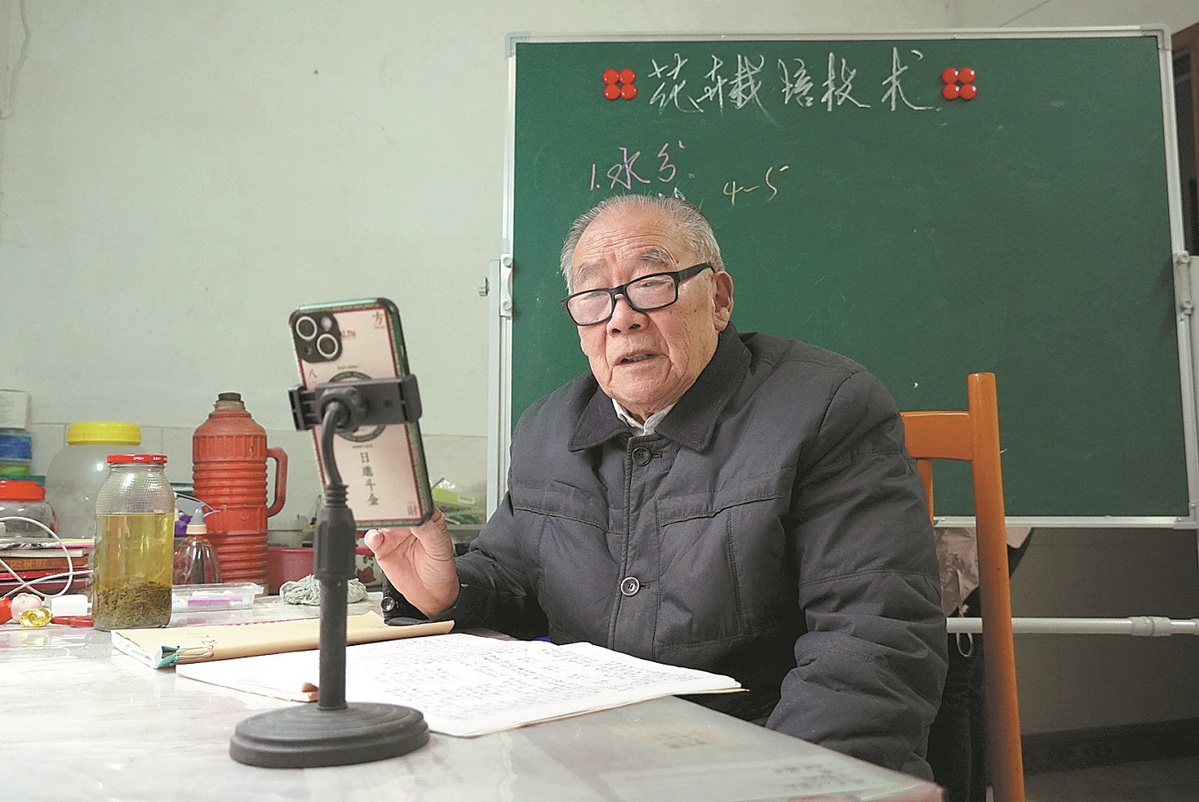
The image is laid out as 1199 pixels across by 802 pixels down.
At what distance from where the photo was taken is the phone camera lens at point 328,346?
1.79 ft

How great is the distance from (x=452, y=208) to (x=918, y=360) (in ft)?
4.43

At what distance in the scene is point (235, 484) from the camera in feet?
6.71

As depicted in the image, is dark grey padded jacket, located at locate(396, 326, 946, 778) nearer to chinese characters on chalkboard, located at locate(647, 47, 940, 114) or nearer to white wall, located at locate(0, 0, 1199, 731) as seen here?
chinese characters on chalkboard, located at locate(647, 47, 940, 114)

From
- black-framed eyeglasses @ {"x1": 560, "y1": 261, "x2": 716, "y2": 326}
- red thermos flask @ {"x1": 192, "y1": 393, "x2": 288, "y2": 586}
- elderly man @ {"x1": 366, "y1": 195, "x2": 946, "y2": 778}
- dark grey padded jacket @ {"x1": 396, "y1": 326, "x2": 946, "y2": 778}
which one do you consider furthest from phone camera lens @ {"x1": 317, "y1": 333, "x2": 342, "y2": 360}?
red thermos flask @ {"x1": 192, "y1": 393, "x2": 288, "y2": 586}

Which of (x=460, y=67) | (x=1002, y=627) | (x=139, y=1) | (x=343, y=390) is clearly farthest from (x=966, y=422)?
(x=139, y=1)

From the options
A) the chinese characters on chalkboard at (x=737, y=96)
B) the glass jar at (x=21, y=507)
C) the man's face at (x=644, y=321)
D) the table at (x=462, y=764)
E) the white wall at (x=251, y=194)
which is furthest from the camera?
the white wall at (x=251, y=194)

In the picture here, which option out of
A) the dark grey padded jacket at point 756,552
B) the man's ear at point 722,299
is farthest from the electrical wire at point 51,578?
the man's ear at point 722,299

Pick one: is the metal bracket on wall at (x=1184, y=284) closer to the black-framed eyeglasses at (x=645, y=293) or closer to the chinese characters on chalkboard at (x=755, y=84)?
the chinese characters on chalkboard at (x=755, y=84)

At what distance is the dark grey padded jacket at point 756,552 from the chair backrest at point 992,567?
0.49 ft

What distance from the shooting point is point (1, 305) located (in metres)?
2.22

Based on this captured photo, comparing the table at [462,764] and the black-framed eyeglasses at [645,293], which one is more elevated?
the black-framed eyeglasses at [645,293]

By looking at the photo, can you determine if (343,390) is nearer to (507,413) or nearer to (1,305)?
(507,413)

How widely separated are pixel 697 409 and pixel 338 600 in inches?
28.8

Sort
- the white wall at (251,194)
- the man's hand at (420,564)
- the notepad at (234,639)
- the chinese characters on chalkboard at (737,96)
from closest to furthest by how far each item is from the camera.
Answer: the notepad at (234,639) < the man's hand at (420,564) < the chinese characters on chalkboard at (737,96) < the white wall at (251,194)
